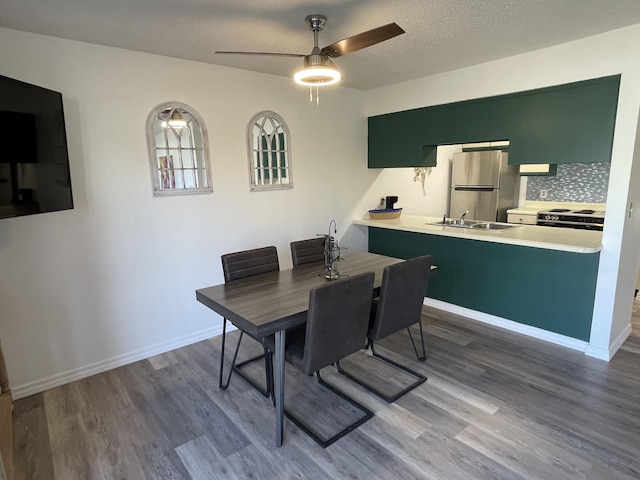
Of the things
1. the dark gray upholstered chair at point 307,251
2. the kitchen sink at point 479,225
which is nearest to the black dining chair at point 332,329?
the dark gray upholstered chair at point 307,251

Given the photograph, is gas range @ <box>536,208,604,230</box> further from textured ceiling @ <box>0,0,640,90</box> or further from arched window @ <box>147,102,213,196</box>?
arched window @ <box>147,102,213,196</box>

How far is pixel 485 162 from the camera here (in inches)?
213

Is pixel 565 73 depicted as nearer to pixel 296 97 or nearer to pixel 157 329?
pixel 296 97

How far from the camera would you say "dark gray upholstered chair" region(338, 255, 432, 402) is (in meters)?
2.43

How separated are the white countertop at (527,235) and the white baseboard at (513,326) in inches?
31.1

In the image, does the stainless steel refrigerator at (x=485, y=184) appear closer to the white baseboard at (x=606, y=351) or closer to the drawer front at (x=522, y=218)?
the drawer front at (x=522, y=218)

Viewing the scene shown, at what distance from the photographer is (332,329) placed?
2.08 m

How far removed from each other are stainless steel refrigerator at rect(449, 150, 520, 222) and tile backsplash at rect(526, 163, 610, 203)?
0.35 meters

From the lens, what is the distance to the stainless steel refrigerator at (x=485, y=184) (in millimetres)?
5312

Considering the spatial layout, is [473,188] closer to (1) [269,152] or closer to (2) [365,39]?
(1) [269,152]

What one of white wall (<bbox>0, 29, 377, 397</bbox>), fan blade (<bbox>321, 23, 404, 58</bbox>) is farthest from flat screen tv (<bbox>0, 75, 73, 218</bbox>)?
fan blade (<bbox>321, 23, 404, 58</bbox>)

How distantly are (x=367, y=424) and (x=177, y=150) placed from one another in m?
2.61

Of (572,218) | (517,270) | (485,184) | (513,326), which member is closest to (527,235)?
(517,270)

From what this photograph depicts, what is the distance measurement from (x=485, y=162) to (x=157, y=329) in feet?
15.8
